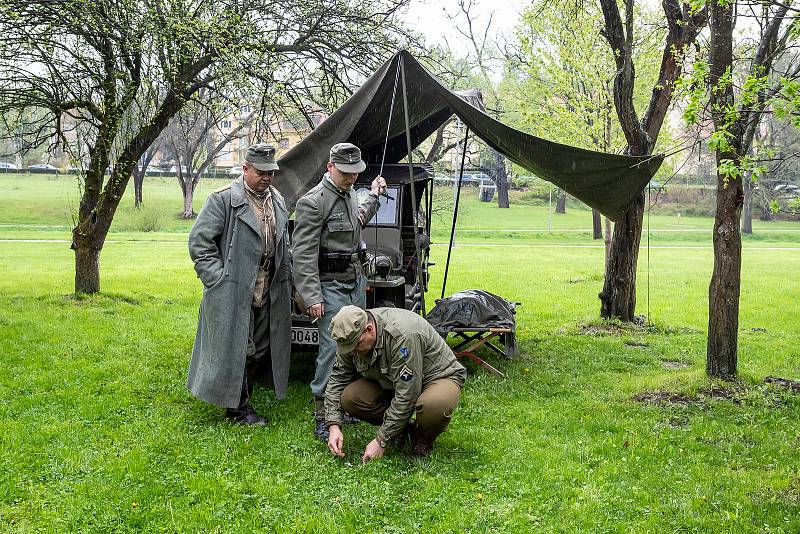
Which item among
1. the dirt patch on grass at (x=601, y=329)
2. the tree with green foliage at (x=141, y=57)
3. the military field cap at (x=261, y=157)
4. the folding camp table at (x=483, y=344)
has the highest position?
the tree with green foliage at (x=141, y=57)

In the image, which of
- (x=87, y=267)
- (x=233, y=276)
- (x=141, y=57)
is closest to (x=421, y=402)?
(x=233, y=276)

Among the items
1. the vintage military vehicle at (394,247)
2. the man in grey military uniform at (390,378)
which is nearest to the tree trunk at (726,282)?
the vintage military vehicle at (394,247)

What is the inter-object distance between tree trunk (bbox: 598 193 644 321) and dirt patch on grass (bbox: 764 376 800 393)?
3.29 meters

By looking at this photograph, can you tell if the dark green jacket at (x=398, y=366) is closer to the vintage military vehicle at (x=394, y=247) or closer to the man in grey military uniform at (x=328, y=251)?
the man in grey military uniform at (x=328, y=251)

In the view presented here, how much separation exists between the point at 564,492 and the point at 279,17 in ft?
29.7

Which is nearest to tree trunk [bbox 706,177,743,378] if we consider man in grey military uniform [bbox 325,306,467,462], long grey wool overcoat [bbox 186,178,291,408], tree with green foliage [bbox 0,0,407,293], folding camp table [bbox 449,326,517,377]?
folding camp table [bbox 449,326,517,377]

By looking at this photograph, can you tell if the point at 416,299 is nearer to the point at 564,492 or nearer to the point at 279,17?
the point at 564,492

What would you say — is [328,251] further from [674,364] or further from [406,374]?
[674,364]

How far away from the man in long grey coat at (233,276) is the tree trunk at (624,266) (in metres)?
5.91

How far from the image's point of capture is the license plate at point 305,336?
684 cm

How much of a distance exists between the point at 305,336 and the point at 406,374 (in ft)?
7.38

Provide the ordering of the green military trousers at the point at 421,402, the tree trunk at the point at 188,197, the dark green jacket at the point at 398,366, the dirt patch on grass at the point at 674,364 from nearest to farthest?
the dark green jacket at the point at 398,366, the green military trousers at the point at 421,402, the dirt patch on grass at the point at 674,364, the tree trunk at the point at 188,197

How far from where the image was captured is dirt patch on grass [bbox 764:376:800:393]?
712 cm

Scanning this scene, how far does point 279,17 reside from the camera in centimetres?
1138
